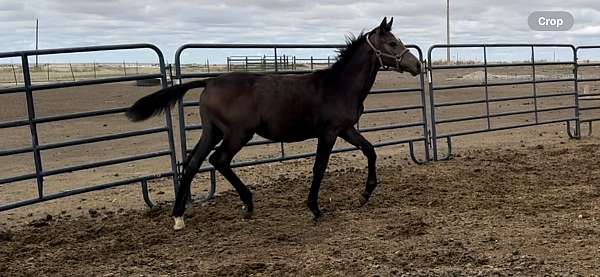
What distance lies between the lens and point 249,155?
9.45 m

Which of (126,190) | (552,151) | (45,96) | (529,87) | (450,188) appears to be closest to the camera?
(450,188)

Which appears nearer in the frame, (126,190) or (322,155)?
(322,155)

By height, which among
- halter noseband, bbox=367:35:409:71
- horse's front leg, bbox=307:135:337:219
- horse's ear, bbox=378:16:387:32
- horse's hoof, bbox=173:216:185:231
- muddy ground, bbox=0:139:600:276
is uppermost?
horse's ear, bbox=378:16:387:32

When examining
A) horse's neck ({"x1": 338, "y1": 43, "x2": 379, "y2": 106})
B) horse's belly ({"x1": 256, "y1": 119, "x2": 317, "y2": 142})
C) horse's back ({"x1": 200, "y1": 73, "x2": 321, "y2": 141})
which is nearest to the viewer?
horse's back ({"x1": 200, "y1": 73, "x2": 321, "y2": 141})

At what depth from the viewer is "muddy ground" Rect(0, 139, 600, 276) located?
417 centimetres

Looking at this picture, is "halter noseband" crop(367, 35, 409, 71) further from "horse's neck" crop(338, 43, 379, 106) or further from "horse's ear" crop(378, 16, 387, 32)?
"horse's ear" crop(378, 16, 387, 32)

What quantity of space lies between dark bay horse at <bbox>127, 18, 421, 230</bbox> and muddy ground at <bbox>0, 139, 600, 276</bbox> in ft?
1.45

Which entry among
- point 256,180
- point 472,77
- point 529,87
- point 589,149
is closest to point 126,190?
point 256,180

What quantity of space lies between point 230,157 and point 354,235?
4.28 feet

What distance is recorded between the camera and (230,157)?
Result: 540cm

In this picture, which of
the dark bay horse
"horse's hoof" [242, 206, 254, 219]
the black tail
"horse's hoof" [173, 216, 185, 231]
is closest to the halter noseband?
the dark bay horse

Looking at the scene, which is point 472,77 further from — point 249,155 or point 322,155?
point 322,155

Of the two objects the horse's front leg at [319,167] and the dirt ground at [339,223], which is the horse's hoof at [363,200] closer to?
the dirt ground at [339,223]

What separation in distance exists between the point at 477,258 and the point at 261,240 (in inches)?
66.4
